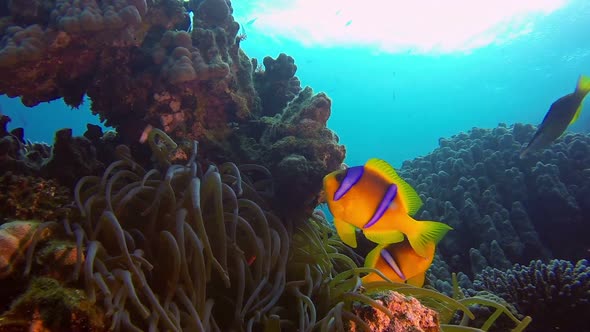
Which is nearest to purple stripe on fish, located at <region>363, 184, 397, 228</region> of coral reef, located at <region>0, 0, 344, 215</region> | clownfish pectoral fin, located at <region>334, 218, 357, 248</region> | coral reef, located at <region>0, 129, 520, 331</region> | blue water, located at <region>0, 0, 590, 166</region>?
clownfish pectoral fin, located at <region>334, 218, 357, 248</region>

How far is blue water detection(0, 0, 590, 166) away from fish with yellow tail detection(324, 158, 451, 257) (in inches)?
910

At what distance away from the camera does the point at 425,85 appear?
66.4 metres

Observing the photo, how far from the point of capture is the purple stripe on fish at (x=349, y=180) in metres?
2.03

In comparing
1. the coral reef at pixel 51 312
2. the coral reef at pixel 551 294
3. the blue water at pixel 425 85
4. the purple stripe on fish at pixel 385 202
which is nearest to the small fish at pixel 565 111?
the coral reef at pixel 551 294

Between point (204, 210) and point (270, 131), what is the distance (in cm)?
153

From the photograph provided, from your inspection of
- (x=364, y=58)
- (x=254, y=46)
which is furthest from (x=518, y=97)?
(x=254, y=46)

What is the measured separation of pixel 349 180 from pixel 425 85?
70.2 m

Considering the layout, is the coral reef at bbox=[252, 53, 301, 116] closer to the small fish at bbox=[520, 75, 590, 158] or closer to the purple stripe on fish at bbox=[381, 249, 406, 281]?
the purple stripe on fish at bbox=[381, 249, 406, 281]

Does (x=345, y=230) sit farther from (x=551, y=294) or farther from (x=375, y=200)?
(x=551, y=294)

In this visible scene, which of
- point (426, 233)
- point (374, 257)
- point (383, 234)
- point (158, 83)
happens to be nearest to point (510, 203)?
point (374, 257)

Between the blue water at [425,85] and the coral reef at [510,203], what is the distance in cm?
1996

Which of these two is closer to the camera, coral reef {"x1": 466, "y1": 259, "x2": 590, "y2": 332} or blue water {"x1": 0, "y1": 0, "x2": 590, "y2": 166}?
coral reef {"x1": 466, "y1": 259, "x2": 590, "y2": 332}

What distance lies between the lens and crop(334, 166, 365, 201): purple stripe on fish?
2.03 m

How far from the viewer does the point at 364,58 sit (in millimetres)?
47469
